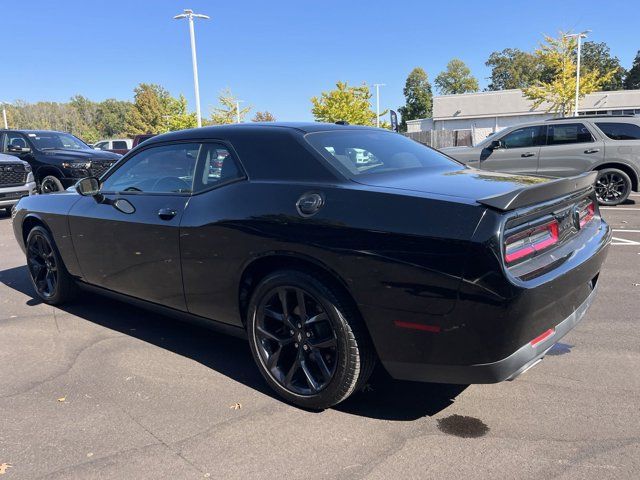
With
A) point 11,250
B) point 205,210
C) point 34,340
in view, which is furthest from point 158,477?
point 11,250

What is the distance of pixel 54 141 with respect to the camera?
1388cm

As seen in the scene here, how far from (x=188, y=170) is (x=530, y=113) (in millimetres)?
49230

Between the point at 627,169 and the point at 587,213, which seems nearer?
the point at 587,213

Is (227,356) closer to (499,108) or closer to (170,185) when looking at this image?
(170,185)

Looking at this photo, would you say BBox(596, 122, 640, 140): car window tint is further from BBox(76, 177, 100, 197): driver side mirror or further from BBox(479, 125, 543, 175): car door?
BBox(76, 177, 100, 197): driver side mirror

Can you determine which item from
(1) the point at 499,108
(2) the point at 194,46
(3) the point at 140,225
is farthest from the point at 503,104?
(3) the point at 140,225

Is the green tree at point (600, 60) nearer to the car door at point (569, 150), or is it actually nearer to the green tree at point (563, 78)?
the green tree at point (563, 78)

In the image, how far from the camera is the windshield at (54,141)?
13469 millimetres

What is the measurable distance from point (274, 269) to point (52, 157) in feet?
38.8

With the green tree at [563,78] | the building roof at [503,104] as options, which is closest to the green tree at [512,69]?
the building roof at [503,104]

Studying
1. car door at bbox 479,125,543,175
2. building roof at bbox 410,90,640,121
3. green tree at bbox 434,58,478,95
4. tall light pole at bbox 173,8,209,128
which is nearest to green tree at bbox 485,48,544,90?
green tree at bbox 434,58,478,95

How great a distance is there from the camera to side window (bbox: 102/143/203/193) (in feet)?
12.1

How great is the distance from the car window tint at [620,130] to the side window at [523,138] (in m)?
1.16

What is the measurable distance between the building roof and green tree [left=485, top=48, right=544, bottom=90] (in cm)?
4142
